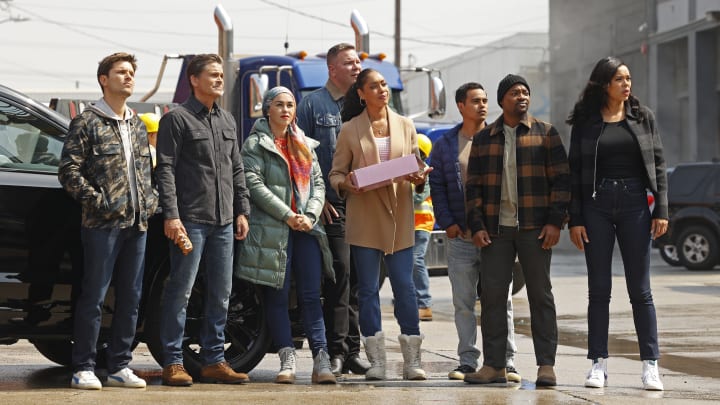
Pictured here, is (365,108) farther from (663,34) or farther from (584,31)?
(584,31)

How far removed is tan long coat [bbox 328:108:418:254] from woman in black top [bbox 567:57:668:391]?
3.22 feet

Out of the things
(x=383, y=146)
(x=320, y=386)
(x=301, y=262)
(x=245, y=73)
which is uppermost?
(x=245, y=73)

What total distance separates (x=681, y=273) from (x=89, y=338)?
1424cm

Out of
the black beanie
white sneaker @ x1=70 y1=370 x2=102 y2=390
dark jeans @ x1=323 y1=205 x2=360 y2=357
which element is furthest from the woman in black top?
white sneaker @ x1=70 y1=370 x2=102 y2=390

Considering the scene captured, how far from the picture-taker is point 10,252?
7.14 m

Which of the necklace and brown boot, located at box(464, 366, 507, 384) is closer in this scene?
brown boot, located at box(464, 366, 507, 384)

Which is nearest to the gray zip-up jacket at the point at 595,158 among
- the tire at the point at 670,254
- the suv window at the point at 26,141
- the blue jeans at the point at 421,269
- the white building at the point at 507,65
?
the suv window at the point at 26,141

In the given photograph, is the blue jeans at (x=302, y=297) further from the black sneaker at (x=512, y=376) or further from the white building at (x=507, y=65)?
the white building at (x=507, y=65)

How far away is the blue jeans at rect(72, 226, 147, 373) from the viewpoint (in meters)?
7.06

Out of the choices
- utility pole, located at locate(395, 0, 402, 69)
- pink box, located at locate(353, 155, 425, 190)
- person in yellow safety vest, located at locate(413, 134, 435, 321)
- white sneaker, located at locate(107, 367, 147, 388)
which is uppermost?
utility pole, located at locate(395, 0, 402, 69)

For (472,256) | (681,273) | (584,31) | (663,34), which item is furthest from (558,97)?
(472,256)

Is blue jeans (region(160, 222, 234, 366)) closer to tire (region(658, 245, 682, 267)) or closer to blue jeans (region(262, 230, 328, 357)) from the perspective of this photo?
blue jeans (region(262, 230, 328, 357))

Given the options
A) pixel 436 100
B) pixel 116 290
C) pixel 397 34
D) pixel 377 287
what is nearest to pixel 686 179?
pixel 436 100

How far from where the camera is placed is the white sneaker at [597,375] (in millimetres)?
7340
